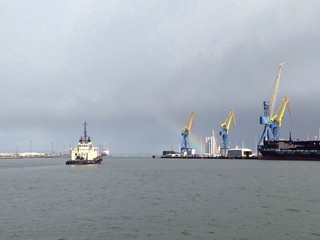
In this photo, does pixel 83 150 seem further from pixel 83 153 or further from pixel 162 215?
pixel 162 215

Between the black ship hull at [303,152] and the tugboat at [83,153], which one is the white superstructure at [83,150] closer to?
the tugboat at [83,153]

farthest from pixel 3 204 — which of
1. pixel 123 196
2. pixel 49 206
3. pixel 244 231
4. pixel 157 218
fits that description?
pixel 244 231

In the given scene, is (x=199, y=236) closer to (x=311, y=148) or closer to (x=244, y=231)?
(x=244, y=231)

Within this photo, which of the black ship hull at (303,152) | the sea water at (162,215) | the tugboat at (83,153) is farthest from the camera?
the black ship hull at (303,152)

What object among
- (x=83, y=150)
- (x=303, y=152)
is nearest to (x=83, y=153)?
(x=83, y=150)

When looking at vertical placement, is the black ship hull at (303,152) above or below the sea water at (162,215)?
above

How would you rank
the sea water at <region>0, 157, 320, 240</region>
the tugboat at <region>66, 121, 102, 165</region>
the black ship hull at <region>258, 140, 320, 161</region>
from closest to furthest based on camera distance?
the sea water at <region>0, 157, 320, 240</region>
the tugboat at <region>66, 121, 102, 165</region>
the black ship hull at <region>258, 140, 320, 161</region>

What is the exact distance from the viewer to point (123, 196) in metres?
47.6

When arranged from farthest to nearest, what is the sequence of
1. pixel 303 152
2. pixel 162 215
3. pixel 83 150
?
pixel 303 152 < pixel 83 150 < pixel 162 215

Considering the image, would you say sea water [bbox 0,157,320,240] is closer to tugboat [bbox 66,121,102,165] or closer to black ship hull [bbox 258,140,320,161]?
tugboat [bbox 66,121,102,165]

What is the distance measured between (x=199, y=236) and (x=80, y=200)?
2142cm

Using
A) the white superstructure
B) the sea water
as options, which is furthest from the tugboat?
the sea water

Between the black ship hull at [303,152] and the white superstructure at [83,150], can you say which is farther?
the black ship hull at [303,152]

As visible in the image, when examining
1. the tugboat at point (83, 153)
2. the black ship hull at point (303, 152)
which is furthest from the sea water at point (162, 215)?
the black ship hull at point (303, 152)
